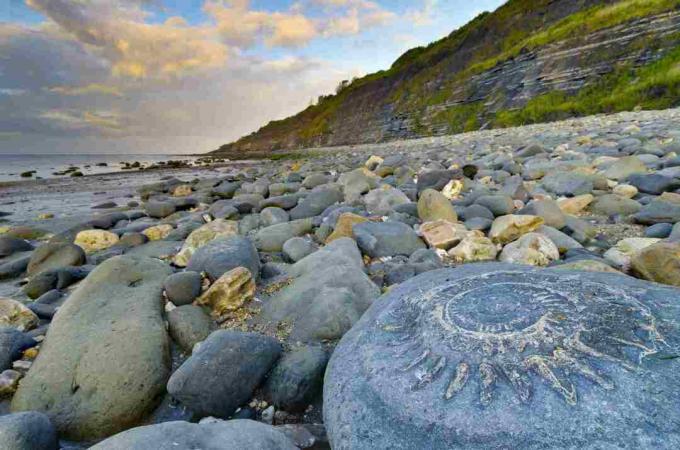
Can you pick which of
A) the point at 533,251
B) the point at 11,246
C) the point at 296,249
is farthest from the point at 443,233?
the point at 11,246

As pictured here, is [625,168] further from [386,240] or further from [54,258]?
[54,258]

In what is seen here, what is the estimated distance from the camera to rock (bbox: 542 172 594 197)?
182 inches

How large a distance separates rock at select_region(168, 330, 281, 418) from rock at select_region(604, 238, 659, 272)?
8.18 feet

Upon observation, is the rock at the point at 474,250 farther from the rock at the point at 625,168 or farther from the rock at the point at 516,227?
the rock at the point at 625,168

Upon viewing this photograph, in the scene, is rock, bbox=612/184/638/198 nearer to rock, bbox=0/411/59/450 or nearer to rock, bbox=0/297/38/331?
rock, bbox=0/411/59/450

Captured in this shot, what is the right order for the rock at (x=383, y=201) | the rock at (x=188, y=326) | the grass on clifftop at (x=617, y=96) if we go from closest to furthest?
the rock at (x=188, y=326), the rock at (x=383, y=201), the grass on clifftop at (x=617, y=96)

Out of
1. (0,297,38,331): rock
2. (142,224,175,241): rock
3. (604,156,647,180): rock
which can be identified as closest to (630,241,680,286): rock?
(604,156,647,180): rock

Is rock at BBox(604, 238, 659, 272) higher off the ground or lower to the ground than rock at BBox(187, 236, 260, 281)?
lower

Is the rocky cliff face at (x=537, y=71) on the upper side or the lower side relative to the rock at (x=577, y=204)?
upper

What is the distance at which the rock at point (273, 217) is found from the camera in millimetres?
5109

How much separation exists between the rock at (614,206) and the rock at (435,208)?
4.94 ft

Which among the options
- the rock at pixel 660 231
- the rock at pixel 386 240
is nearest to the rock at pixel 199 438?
the rock at pixel 386 240

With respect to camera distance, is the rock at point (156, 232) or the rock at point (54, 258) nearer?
the rock at point (54, 258)

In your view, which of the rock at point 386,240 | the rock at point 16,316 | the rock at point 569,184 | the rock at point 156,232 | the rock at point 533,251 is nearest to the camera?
the rock at point 16,316
